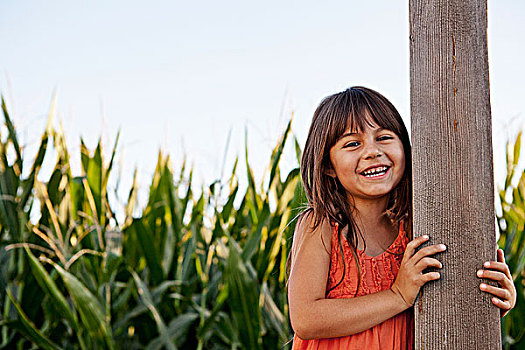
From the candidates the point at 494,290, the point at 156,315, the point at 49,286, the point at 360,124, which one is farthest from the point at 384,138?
the point at 49,286

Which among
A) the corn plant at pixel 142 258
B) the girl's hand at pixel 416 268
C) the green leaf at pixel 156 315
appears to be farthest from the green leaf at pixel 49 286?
the girl's hand at pixel 416 268

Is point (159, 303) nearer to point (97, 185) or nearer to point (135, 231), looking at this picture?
point (135, 231)

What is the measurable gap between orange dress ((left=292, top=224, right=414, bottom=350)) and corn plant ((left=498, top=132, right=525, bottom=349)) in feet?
4.18

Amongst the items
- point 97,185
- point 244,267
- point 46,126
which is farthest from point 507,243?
point 46,126

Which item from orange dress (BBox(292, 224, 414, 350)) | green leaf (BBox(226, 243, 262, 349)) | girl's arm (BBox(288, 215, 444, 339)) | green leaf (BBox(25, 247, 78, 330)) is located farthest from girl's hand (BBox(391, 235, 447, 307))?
green leaf (BBox(25, 247, 78, 330))

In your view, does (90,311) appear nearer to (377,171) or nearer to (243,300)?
(243,300)

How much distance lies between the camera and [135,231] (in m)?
2.18

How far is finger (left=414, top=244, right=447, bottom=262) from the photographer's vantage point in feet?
2.76

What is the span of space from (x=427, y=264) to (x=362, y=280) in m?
0.27

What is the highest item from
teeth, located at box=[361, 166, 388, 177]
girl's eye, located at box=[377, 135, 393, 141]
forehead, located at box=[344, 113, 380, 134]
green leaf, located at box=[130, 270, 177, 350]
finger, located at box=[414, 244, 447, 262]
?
forehead, located at box=[344, 113, 380, 134]

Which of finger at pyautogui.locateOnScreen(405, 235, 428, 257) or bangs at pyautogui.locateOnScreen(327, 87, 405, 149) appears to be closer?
finger at pyautogui.locateOnScreen(405, 235, 428, 257)

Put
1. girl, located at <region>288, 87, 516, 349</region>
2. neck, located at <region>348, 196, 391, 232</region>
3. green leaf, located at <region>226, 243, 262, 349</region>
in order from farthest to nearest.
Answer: green leaf, located at <region>226, 243, 262, 349</region> → neck, located at <region>348, 196, 391, 232</region> → girl, located at <region>288, 87, 516, 349</region>

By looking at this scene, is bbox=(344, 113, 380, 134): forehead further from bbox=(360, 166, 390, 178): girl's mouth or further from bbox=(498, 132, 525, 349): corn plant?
bbox=(498, 132, 525, 349): corn plant

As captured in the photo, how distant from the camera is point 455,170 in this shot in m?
0.85
